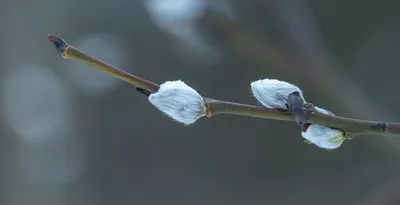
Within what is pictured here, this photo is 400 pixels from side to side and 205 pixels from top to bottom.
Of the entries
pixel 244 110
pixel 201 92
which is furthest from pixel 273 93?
pixel 201 92

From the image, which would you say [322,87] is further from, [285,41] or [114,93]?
[114,93]

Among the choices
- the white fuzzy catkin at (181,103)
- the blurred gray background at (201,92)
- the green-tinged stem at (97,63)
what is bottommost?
the green-tinged stem at (97,63)

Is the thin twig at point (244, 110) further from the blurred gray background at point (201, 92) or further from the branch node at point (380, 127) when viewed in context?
the blurred gray background at point (201, 92)

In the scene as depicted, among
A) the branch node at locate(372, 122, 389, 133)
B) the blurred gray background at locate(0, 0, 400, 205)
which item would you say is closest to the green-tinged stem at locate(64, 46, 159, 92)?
the branch node at locate(372, 122, 389, 133)

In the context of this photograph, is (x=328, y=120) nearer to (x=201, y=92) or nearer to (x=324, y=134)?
(x=324, y=134)

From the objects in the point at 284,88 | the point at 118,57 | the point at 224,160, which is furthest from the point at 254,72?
the point at 284,88

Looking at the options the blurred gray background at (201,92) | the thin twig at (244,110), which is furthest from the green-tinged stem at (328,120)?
the blurred gray background at (201,92)

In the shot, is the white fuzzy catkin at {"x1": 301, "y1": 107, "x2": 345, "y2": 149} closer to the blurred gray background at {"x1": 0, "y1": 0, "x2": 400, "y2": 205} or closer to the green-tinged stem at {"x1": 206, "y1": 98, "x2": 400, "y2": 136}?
the green-tinged stem at {"x1": 206, "y1": 98, "x2": 400, "y2": 136}

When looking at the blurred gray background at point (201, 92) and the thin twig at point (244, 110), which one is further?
the blurred gray background at point (201, 92)
